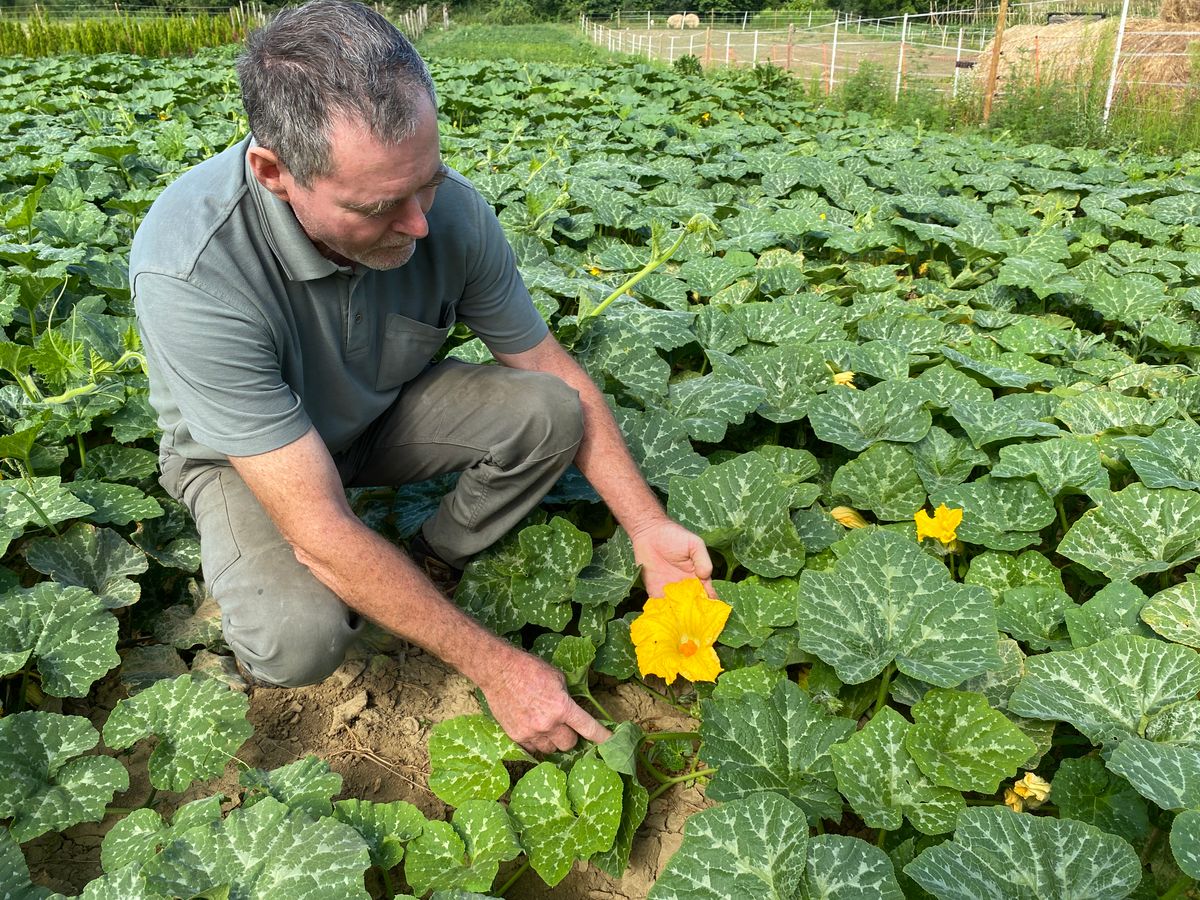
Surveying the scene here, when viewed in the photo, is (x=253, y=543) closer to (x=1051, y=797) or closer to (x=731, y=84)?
(x=1051, y=797)

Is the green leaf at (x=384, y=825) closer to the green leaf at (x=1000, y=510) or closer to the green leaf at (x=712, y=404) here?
the green leaf at (x=712, y=404)

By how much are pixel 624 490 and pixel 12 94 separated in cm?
1026

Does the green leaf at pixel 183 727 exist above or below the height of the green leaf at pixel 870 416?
below

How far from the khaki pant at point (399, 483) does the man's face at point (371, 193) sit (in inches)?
24.0

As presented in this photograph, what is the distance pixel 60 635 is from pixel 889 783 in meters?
1.88

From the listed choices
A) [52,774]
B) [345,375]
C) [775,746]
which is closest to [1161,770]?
[775,746]

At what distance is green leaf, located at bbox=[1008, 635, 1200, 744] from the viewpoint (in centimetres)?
185

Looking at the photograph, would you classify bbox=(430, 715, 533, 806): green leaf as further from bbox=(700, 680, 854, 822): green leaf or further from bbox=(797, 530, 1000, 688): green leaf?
bbox=(797, 530, 1000, 688): green leaf

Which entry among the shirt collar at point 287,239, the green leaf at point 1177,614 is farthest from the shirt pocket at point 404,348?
the green leaf at point 1177,614

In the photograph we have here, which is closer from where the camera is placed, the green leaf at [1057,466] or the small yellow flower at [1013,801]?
the small yellow flower at [1013,801]

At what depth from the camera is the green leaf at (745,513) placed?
2.39 meters

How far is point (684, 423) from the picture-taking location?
112 inches

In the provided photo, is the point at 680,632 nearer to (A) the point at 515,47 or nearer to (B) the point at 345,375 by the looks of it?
(B) the point at 345,375

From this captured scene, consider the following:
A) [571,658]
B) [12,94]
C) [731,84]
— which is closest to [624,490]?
[571,658]
